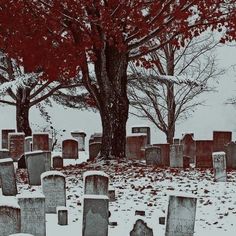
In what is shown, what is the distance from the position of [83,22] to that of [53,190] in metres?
5.33

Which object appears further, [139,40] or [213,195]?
[139,40]

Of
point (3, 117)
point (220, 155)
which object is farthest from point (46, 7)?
point (3, 117)

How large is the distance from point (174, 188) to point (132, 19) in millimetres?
4499

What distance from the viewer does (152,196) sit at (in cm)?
1038

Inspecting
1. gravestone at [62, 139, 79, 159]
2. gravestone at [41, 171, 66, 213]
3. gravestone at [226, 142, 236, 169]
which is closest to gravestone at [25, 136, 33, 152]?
gravestone at [62, 139, 79, 159]

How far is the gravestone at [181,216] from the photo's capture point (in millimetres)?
8000

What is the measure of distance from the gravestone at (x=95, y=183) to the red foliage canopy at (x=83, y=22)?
470 centimetres

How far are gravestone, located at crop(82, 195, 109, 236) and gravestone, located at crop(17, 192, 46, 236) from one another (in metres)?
0.58

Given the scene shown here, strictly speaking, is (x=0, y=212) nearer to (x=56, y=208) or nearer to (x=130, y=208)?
(x=56, y=208)

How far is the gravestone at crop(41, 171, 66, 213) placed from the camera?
9398 millimetres

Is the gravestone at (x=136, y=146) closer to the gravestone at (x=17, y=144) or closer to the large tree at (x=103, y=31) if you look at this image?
the large tree at (x=103, y=31)

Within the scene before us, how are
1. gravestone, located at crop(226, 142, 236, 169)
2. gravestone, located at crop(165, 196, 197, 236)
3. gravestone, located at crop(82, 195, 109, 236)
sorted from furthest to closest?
gravestone, located at crop(226, 142, 236, 169) → gravestone, located at crop(165, 196, 197, 236) → gravestone, located at crop(82, 195, 109, 236)

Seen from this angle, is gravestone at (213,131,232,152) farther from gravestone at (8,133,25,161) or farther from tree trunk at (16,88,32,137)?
tree trunk at (16,88,32,137)

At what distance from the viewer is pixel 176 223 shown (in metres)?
8.11
